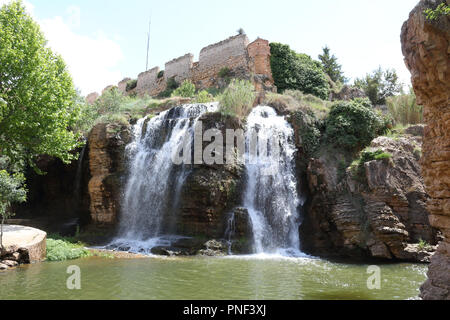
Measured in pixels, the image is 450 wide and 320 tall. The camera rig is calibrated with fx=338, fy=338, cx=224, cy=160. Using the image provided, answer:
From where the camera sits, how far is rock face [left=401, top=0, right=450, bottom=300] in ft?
16.8

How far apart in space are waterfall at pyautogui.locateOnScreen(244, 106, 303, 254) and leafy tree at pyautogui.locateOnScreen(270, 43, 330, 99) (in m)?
10.7

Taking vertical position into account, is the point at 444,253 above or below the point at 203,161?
below

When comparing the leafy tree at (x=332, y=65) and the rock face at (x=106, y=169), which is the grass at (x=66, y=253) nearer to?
the rock face at (x=106, y=169)

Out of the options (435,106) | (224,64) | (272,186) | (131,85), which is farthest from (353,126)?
(131,85)

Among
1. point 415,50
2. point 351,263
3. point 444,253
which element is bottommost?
point 351,263

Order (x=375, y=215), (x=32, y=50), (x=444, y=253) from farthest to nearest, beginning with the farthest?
(x=32, y=50)
(x=375, y=215)
(x=444, y=253)

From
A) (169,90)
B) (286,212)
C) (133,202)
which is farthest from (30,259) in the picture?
A: (169,90)

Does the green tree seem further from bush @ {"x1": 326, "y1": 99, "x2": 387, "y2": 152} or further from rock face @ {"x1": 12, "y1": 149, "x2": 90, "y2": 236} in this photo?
bush @ {"x1": 326, "y1": 99, "x2": 387, "y2": 152}

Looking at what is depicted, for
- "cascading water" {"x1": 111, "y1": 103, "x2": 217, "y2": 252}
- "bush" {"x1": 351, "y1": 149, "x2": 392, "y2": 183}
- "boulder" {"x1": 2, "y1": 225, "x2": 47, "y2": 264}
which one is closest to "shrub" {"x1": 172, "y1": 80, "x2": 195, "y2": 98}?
"cascading water" {"x1": 111, "y1": 103, "x2": 217, "y2": 252}

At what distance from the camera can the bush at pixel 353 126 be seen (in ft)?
50.3

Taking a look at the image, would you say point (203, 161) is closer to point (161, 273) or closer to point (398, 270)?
point (161, 273)

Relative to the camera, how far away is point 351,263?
1045cm

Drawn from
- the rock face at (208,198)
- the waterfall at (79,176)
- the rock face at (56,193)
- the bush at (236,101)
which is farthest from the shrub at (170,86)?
the rock face at (208,198)

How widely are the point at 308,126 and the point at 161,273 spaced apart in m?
10.7
